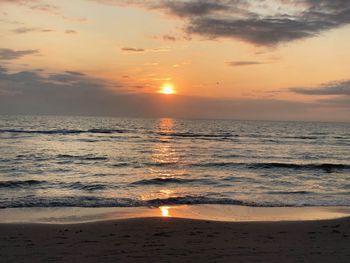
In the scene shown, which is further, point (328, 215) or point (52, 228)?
point (328, 215)

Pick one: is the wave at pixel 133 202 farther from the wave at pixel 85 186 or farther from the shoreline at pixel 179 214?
the wave at pixel 85 186

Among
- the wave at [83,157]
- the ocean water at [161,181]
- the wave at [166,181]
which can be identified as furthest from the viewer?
the wave at [83,157]

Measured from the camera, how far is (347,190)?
18.1m

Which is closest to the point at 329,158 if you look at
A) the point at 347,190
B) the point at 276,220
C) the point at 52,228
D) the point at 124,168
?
the point at 347,190

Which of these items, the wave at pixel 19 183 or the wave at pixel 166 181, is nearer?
the wave at pixel 19 183

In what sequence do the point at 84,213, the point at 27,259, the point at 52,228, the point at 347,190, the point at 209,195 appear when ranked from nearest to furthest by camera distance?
the point at 27,259, the point at 52,228, the point at 84,213, the point at 209,195, the point at 347,190

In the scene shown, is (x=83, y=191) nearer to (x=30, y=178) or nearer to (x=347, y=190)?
(x=30, y=178)

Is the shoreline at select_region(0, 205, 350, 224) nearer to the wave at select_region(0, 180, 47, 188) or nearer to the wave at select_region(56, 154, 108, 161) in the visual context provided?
the wave at select_region(0, 180, 47, 188)

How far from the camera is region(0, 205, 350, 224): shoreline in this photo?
1126 cm

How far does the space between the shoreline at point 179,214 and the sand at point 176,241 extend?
0.90 metres

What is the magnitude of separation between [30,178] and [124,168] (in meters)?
6.35

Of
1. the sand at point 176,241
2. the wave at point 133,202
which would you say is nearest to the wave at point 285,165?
the wave at point 133,202

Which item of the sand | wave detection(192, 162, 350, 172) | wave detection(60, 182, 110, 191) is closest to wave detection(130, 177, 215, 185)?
wave detection(60, 182, 110, 191)

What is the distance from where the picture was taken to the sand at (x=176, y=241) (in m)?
7.35
